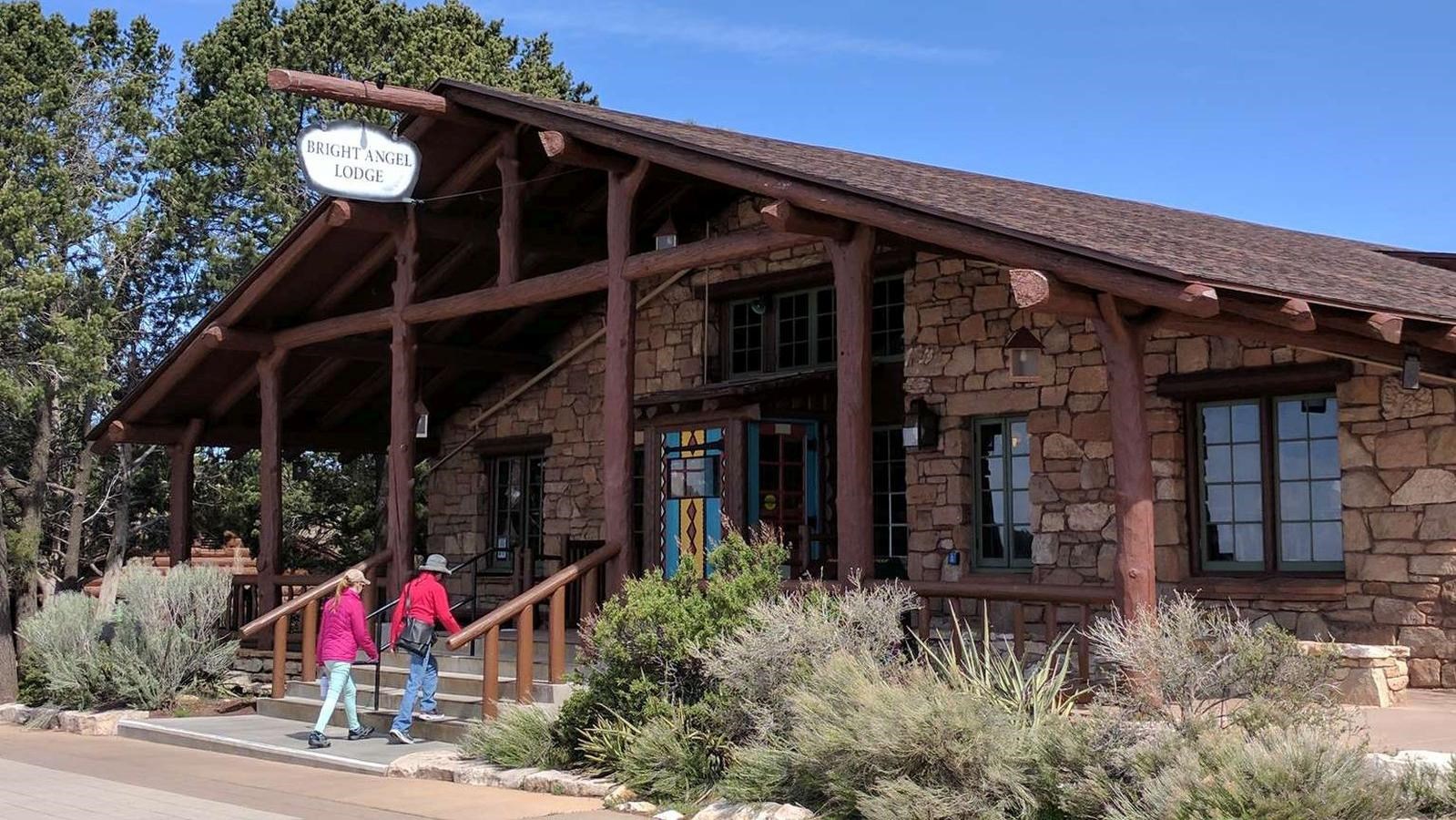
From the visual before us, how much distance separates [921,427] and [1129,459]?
498 cm

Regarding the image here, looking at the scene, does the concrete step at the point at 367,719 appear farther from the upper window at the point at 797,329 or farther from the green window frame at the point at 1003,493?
the upper window at the point at 797,329

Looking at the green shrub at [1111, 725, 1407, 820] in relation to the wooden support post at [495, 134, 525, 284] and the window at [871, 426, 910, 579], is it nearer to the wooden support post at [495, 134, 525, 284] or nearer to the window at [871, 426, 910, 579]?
the window at [871, 426, 910, 579]

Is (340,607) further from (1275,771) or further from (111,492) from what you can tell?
(111,492)

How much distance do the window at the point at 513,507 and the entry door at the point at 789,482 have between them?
4.62m

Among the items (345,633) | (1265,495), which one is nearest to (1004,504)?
(1265,495)

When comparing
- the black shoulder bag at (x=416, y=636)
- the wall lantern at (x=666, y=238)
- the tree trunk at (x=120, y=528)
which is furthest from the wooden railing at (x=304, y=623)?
the tree trunk at (x=120, y=528)

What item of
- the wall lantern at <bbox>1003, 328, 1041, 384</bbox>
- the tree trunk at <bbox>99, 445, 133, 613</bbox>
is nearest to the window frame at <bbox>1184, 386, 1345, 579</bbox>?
the wall lantern at <bbox>1003, 328, 1041, 384</bbox>

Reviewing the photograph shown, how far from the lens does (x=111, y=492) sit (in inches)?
1011

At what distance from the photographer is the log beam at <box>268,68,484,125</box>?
514 inches

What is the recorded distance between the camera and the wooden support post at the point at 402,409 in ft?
49.5

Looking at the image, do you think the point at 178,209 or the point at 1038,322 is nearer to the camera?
the point at 1038,322

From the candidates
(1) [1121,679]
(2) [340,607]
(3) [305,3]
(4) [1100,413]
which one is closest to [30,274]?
(3) [305,3]

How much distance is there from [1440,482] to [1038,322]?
370 cm

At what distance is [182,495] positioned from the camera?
756 inches
